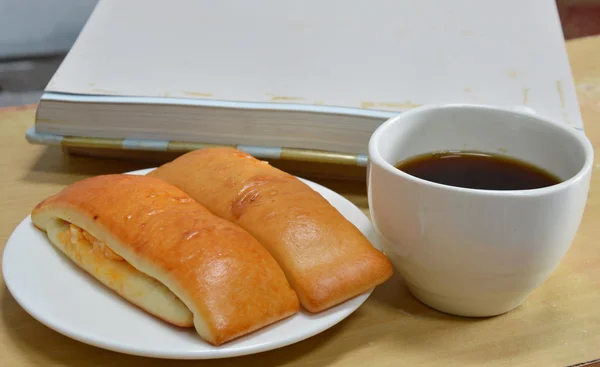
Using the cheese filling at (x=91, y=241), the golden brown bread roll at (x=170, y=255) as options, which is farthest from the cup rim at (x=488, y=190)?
the cheese filling at (x=91, y=241)

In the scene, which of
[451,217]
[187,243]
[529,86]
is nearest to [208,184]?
[187,243]

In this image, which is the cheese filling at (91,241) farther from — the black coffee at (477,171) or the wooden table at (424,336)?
the black coffee at (477,171)

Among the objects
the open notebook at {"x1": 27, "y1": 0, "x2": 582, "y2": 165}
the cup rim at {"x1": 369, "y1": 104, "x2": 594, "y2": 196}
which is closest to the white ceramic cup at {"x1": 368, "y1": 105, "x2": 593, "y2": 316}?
the cup rim at {"x1": 369, "y1": 104, "x2": 594, "y2": 196}

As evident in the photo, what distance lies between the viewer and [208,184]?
58 cm

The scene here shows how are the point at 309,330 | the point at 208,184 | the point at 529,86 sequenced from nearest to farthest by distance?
the point at 309,330, the point at 208,184, the point at 529,86

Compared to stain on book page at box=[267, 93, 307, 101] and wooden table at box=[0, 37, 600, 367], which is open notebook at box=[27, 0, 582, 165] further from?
wooden table at box=[0, 37, 600, 367]

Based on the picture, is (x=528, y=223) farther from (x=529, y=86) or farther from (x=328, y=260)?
(x=529, y=86)

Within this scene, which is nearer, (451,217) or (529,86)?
(451,217)

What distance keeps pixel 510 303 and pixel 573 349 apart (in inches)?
2.1

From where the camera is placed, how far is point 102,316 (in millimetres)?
480

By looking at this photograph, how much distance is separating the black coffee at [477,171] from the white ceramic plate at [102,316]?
0.12m

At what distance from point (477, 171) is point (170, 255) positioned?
26 centimetres

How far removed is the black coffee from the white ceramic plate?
0.39 feet

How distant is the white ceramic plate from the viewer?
445mm
